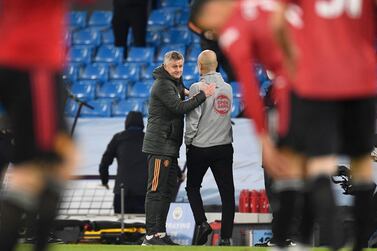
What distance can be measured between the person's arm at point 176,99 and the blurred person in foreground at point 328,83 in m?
5.69

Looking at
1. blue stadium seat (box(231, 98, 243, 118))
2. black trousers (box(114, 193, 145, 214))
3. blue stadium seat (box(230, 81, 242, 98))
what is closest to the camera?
black trousers (box(114, 193, 145, 214))

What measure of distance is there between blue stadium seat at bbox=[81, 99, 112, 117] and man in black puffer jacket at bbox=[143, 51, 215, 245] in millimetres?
7859

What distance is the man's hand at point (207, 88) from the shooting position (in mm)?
12023

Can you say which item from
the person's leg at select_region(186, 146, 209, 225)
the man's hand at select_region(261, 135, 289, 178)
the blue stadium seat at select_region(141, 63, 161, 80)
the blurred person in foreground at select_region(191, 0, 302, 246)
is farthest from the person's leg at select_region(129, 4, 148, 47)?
the man's hand at select_region(261, 135, 289, 178)

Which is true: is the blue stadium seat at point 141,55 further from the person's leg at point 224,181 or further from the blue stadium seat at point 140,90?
the person's leg at point 224,181

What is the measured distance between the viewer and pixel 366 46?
614 cm

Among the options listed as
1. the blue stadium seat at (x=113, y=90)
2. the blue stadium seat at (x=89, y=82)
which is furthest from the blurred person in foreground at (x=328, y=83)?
the blue stadium seat at (x=89, y=82)

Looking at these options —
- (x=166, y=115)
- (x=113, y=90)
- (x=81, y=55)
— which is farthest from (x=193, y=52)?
(x=166, y=115)

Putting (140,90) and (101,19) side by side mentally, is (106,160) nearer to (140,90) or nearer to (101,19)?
(140,90)

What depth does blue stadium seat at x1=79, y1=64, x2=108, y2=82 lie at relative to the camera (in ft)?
72.8

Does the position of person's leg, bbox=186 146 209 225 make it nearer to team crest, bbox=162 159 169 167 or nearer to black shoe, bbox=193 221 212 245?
black shoe, bbox=193 221 212 245

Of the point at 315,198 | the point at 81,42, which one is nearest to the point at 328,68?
the point at 315,198

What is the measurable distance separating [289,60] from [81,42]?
18.0 meters

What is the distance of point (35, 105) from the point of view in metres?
5.54
